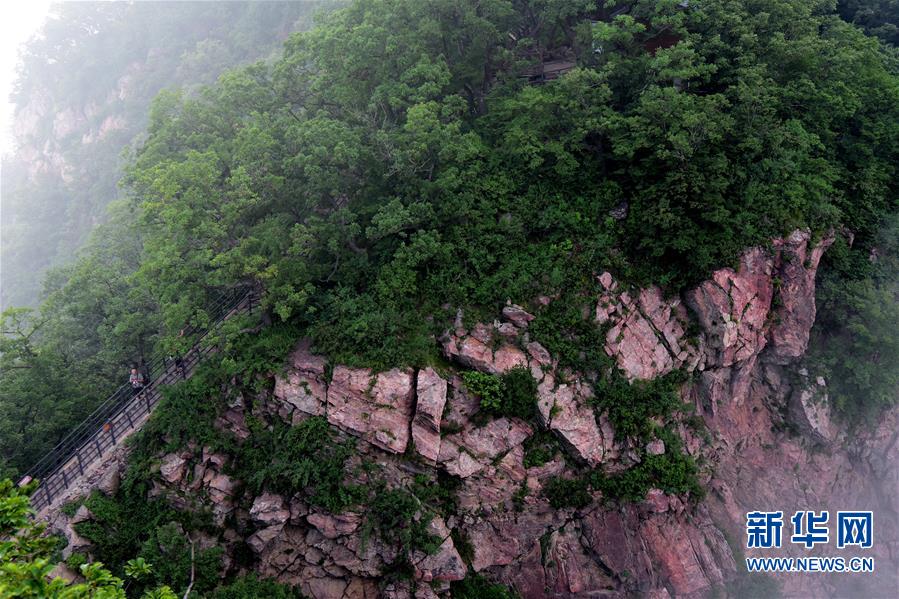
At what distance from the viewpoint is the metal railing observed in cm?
1434

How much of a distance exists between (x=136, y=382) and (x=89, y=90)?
51676 millimetres

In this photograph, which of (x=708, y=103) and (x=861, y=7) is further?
(x=861, y=7)

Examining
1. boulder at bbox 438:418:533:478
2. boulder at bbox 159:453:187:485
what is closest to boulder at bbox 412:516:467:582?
boulder at bbox 438:418:533:478

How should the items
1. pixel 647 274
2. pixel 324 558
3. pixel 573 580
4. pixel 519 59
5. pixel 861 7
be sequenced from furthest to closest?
pixel 861 7 → pixel 519 59 → pixel 647 274 → pixel 573 580 → pixel 324 558

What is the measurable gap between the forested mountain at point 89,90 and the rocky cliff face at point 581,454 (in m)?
38.5

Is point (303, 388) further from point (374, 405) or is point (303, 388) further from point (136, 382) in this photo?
point (136, 382)

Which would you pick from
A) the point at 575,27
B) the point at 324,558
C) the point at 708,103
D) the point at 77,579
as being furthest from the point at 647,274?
the point at 77,579

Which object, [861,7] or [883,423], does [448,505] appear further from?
[861,7]

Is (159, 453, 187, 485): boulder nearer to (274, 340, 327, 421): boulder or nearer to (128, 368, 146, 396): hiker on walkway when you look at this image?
(274, 340, 327, 421): boulder

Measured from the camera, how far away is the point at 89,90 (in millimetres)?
53344

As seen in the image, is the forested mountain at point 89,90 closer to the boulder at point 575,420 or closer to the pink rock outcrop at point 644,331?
the pink rock outcrop at point 644,331

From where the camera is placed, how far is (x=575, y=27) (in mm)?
18141

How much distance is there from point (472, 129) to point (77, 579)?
55.4 feet

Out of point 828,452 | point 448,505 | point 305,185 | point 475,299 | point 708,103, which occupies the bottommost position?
point 828,452
